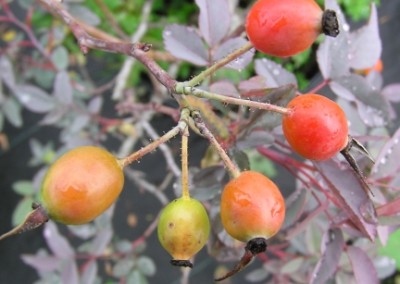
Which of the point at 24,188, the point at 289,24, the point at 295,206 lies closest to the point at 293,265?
the point at 295,206

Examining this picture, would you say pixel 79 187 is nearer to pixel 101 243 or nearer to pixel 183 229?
pixel 183 229

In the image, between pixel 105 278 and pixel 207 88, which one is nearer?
pixel 207 88

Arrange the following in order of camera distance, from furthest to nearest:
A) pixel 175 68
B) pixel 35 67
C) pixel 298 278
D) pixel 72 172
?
pixel 175 68, pixel 35 67, pixel 298 278, pixel 72 172

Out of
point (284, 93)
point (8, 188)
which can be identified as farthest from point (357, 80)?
point (8, 188)

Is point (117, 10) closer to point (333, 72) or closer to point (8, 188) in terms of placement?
point (8, 188)

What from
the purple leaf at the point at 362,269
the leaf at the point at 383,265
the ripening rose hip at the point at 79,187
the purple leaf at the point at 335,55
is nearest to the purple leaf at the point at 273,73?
the purple leaf at the point at 335,55

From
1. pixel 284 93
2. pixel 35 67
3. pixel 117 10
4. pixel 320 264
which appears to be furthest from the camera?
pixel 117 10

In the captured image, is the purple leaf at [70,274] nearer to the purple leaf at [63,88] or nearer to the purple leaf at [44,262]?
the purple leaf at [44,262]

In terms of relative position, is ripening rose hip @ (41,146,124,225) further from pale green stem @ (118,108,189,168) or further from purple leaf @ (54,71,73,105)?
purple leaf @ (54,71,73,105)
